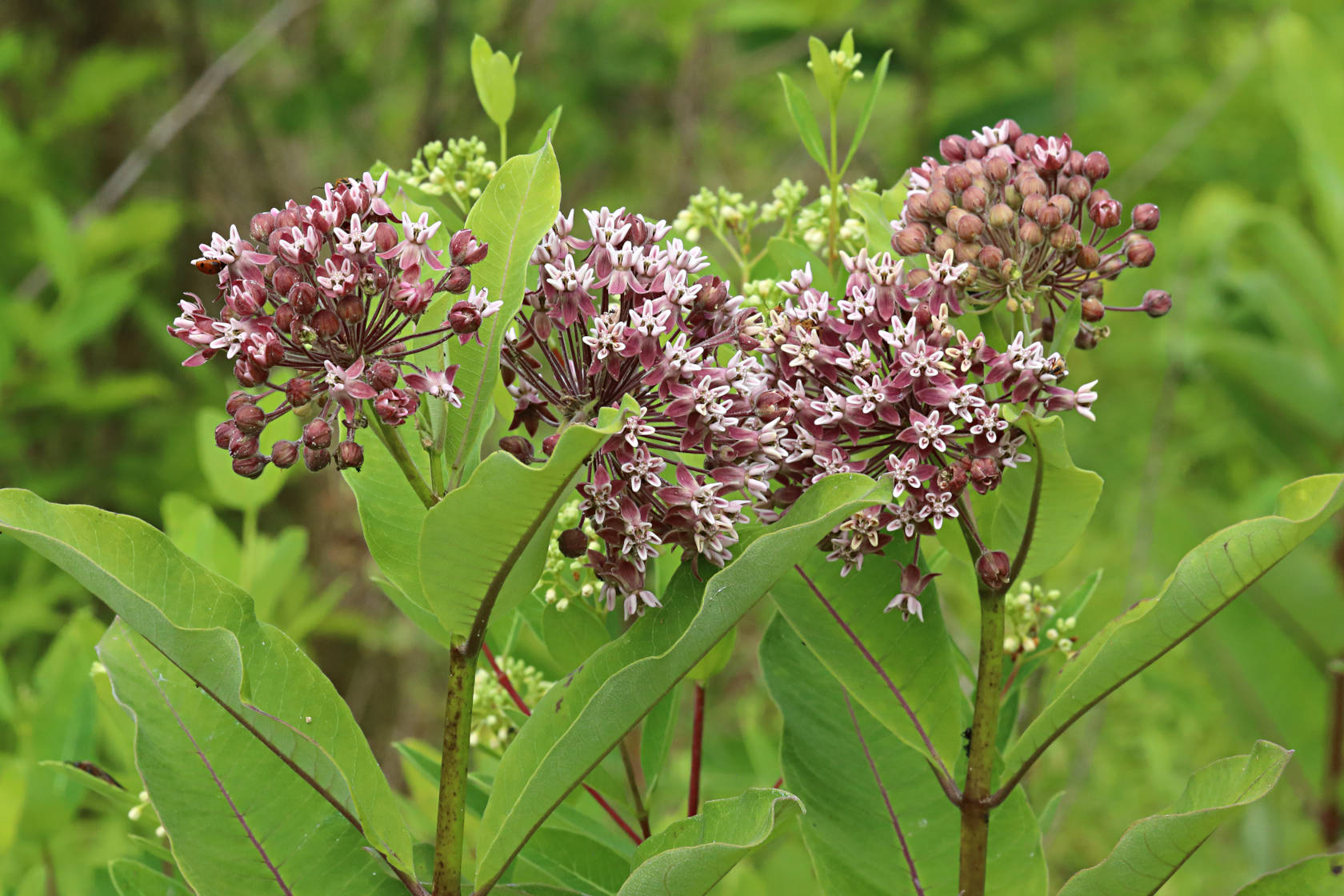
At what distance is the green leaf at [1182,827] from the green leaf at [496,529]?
19.6 inches

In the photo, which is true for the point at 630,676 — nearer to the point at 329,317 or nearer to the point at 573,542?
the point at 573,542

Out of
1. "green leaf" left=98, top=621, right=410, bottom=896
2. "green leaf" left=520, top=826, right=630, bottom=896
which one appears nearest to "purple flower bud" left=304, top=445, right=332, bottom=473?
"green leaf" left=98, top=621, right=410, bottom=896

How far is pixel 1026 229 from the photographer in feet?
3.38

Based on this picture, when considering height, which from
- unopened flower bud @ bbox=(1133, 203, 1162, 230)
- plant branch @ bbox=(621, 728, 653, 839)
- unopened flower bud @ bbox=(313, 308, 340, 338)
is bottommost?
plant branch @ bbox=(621, 728, 653, 839)

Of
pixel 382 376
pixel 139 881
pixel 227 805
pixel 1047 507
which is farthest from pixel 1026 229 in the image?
pixel 139 881

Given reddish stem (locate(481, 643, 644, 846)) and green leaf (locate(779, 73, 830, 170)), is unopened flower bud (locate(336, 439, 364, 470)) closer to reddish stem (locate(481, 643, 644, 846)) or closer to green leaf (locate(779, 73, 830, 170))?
reddish stem (locate(481, 643, 644, 846))

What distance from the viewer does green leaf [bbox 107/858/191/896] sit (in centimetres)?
108

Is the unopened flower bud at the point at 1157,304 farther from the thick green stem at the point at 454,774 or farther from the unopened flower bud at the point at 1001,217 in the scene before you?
the thick green stem at the point at 454,774

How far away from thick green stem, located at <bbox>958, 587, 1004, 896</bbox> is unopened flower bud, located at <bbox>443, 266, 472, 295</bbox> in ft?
1.60

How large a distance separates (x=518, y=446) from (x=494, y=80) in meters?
0.46

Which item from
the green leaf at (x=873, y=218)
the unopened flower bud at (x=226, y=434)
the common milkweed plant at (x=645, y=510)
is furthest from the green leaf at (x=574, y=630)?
the green leaf at (x=873, y=218)

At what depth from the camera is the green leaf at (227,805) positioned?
3.14 feet

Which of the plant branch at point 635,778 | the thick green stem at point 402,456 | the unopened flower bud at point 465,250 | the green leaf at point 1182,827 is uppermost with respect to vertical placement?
the unopened flower bud at point 465,250

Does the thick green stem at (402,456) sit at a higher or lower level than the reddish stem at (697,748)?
higher
